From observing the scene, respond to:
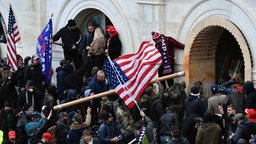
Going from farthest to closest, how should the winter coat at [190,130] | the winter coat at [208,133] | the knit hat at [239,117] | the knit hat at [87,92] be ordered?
the knit hat at [87,92] < the winter coat at [190,130] < the winter coat at [208,133] < the knit hat at [239,117]

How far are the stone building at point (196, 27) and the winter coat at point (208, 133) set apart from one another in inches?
119

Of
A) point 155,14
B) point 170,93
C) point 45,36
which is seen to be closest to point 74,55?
point 45,36

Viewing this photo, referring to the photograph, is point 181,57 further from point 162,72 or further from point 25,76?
point 25,76

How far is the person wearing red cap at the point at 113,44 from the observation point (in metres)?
31.0

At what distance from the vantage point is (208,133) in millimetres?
24641

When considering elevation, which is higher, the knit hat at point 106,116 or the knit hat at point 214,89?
the knit hat at point 214,89

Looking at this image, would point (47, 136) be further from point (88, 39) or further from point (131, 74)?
point (88, 39)

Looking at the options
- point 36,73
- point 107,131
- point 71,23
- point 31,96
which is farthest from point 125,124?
point 71,23

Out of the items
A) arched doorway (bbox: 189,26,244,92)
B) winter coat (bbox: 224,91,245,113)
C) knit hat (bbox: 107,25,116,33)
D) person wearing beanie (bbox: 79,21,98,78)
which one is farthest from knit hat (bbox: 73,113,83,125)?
person wearing beanie (bbox: 79,21,98,78)

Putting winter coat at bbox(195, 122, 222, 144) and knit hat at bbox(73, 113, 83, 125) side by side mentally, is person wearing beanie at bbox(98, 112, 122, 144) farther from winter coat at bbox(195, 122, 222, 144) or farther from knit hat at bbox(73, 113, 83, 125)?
winter coat at bbox(195, 122, 222, 144)

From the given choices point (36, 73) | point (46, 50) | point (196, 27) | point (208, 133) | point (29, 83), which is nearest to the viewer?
point (208, 133)

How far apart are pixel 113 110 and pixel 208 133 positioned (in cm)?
281

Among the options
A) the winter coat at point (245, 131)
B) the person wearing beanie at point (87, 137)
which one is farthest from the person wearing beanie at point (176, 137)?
the person wearing beanie at point (87, 137)

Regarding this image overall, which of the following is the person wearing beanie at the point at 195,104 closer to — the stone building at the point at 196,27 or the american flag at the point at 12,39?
the stone building at the point at 196,27
